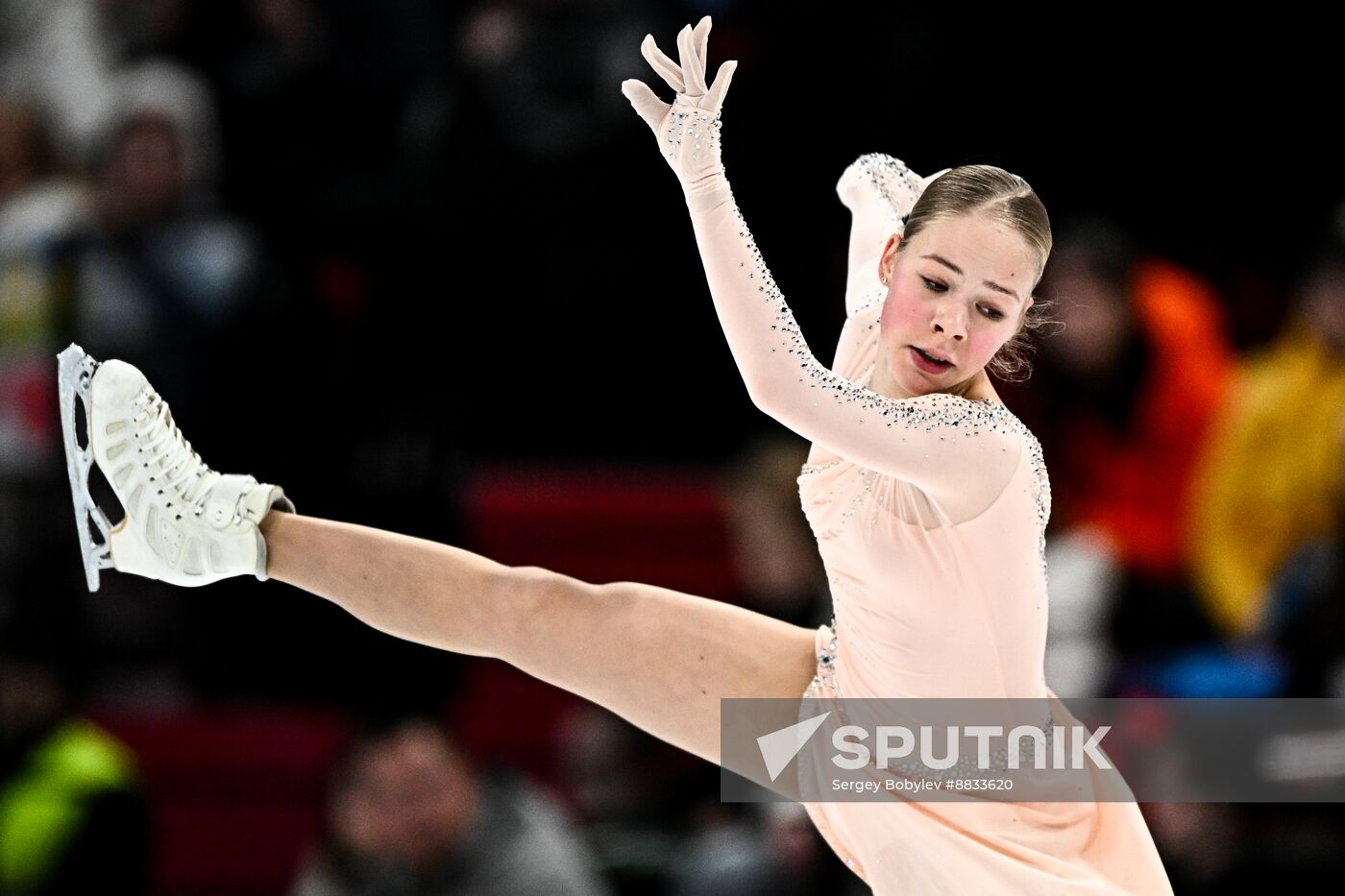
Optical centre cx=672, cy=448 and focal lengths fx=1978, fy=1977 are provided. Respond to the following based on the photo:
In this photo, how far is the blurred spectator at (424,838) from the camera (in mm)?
5141

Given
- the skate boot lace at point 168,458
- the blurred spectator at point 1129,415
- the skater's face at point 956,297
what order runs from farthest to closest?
the blurred spectator at point 1129,415, the skate boot lace at point 168,458, the skater's face at point 956,297

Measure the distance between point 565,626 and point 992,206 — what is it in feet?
3.49

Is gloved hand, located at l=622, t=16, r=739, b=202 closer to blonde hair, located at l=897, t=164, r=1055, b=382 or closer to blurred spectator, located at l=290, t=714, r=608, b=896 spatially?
blonde hair, located at l=897, t=164, r=1055, b=382

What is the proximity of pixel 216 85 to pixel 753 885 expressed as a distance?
361cm

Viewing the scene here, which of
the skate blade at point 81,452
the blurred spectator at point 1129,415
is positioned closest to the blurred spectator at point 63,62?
the blurred spectator at point 1129,415

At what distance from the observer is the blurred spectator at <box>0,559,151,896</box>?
5344 millimetres

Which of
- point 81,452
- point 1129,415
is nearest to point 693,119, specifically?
point 81,452

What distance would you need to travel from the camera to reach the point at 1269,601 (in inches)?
226

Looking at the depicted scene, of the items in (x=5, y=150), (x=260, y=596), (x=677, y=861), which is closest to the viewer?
(x=677, y=861)

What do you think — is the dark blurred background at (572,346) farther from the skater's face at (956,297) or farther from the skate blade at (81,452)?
the skater's face at (956,297)

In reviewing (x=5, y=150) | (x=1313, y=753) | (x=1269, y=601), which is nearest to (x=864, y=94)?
(x=1269, y=601)

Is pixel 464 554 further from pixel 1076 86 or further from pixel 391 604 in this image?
pixel 1076 86

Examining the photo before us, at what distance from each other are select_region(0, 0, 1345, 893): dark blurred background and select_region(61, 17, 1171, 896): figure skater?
77.1 inches

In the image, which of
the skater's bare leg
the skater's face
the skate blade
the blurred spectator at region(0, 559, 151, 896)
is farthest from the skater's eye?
the blurred spectator at region(0, 559, 151, 896)
